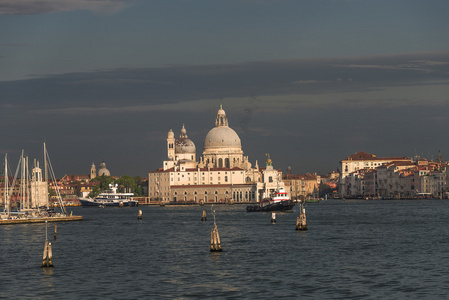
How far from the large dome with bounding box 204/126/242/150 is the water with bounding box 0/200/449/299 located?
121 meters

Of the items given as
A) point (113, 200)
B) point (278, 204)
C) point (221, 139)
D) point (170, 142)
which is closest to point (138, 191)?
point (170, 142)

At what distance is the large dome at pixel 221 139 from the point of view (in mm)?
179125

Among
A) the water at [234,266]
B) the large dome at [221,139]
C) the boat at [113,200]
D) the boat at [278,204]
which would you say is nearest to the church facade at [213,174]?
the large dome at [221,139]

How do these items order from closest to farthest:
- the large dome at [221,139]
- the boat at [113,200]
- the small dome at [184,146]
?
1. the boat at [113,200]
2. the large dome at [221,139]
3. the small dome at [184,146]

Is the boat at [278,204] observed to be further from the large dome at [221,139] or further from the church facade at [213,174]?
the large dome at [221,139]

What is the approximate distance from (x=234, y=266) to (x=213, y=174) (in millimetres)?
134869

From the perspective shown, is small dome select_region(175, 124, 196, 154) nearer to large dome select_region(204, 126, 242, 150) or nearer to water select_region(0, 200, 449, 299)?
large dome select_region(204, 126, 242, 150)

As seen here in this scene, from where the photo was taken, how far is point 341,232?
58.1 meters

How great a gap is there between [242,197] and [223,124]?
22910 mm

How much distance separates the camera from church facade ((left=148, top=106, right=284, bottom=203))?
166 metres

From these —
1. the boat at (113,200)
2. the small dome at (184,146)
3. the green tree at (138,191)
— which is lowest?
the boat at (113,200)

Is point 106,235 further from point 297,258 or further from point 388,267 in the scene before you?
point 388,267

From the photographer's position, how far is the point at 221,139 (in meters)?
179

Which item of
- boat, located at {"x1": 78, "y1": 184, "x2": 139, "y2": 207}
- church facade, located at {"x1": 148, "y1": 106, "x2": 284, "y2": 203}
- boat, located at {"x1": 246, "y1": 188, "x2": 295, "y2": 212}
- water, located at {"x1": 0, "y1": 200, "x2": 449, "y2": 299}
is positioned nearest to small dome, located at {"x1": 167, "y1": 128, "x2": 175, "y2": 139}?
church facade, located at {"x1": 148, "y1": 106, "x2": 284, "y2": 203}
